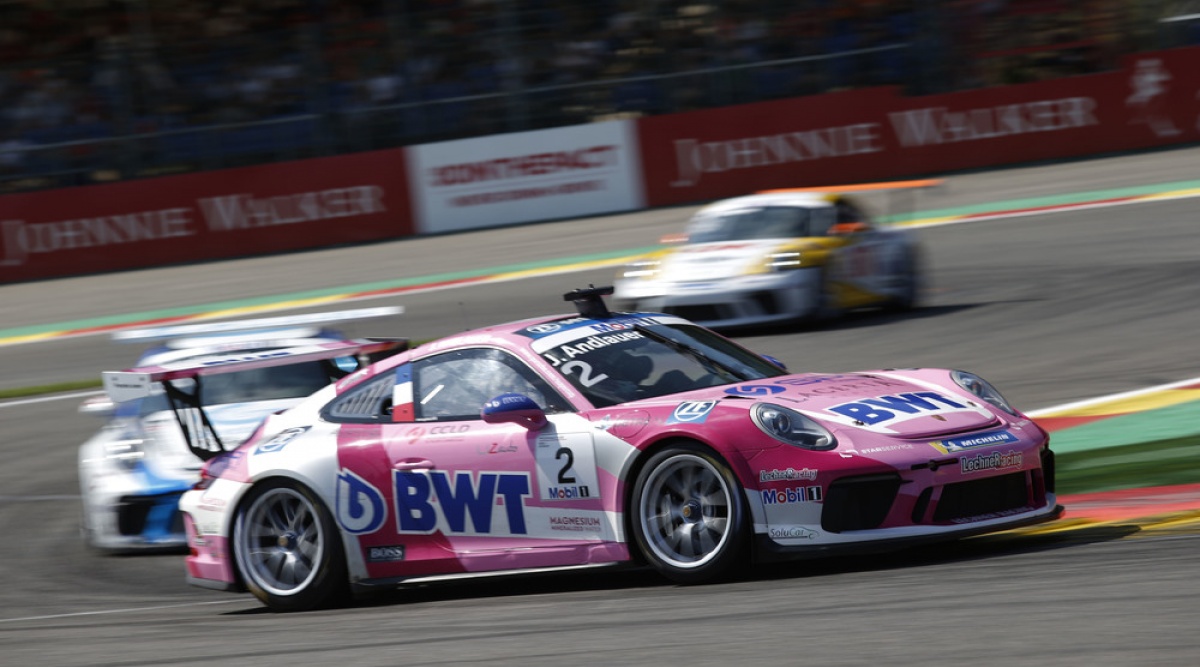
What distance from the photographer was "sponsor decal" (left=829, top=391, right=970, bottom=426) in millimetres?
6074

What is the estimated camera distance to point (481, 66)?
78.8ft

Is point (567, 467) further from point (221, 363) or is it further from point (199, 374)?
point (221, 363)

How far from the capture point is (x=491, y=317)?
53.8 feet

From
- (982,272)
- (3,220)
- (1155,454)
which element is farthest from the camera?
(3,220)

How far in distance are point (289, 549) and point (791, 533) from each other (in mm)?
2428

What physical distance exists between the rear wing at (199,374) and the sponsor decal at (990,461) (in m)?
3.86

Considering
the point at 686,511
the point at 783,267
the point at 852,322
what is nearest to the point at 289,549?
the point at 686,511

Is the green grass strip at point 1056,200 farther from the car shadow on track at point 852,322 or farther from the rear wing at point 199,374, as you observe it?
the rear wing at point 199,374

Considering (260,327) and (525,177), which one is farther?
(525,177)

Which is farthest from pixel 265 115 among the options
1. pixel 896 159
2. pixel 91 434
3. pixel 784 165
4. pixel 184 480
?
pixel 184 480

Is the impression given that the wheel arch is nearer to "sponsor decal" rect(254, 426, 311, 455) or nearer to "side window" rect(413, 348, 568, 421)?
"side window" rect(413, 348, 568, 421)

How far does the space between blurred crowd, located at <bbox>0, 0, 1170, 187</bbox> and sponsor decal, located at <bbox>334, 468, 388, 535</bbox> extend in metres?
17.3

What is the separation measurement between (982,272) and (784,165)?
7.56m

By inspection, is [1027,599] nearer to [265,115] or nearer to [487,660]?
[487,660]
